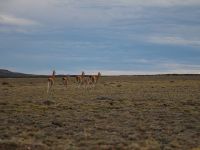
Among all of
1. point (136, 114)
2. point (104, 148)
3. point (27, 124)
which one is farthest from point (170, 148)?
point (136, 114)

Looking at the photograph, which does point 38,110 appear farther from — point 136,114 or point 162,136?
point 162,136

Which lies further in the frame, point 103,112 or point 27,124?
point 103,112

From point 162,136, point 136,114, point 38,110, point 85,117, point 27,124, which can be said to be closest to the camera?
point 162,136

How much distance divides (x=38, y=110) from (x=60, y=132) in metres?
9.18

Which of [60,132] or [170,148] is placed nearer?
[170,148]

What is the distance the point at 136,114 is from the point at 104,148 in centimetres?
1074

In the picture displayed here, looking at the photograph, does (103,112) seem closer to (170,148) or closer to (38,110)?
(38,110)

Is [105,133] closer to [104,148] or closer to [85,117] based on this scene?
[104,148]

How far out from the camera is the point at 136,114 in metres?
28.3

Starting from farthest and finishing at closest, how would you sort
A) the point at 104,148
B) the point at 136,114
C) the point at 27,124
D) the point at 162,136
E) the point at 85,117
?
the point at 136,114 < the point at 85,117 < the point at 27,124 < the point at 162,136 < the point at 104,148

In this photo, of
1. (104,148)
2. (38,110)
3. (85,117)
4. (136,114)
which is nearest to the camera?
(104,148)

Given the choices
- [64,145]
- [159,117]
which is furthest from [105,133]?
[159,117]

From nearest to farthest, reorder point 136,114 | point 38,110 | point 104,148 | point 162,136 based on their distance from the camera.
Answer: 1. point 104,148
2. point 162,136
3. point 136,114
4. point 38,110

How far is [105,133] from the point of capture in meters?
21.1
